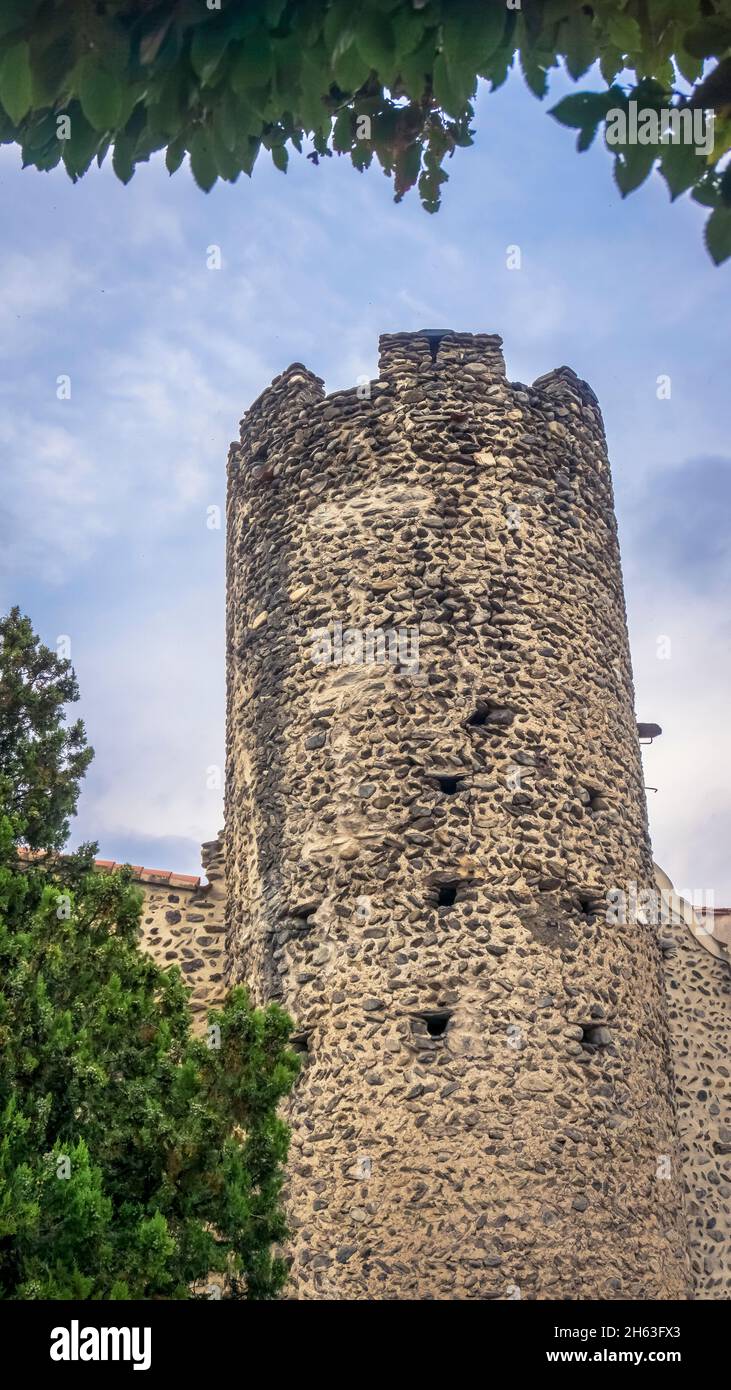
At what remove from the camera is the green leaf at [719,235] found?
324cm

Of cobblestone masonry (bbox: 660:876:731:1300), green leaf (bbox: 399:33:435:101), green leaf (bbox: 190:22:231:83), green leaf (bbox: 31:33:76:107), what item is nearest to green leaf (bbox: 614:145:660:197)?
green leaf (bbox: 399:33:435:101)

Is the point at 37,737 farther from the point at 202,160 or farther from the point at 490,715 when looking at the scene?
the point at 202,160

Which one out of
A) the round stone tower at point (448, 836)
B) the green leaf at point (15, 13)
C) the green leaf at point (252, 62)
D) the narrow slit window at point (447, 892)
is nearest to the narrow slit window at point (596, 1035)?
the round stone tower at point (448, 836)

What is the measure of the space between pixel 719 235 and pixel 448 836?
5.81 meters

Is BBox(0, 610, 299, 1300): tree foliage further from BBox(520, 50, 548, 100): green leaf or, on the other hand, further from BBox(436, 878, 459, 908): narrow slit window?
BBox(520, 50, 548, 100): green leaf

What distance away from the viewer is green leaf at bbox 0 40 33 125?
3080mm

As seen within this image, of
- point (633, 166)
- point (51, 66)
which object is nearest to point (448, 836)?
point (633, 166)

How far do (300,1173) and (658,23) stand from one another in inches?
268

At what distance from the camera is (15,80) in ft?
10.1

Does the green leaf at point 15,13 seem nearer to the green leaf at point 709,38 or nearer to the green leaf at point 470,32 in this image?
the green leaf at point 470,32
